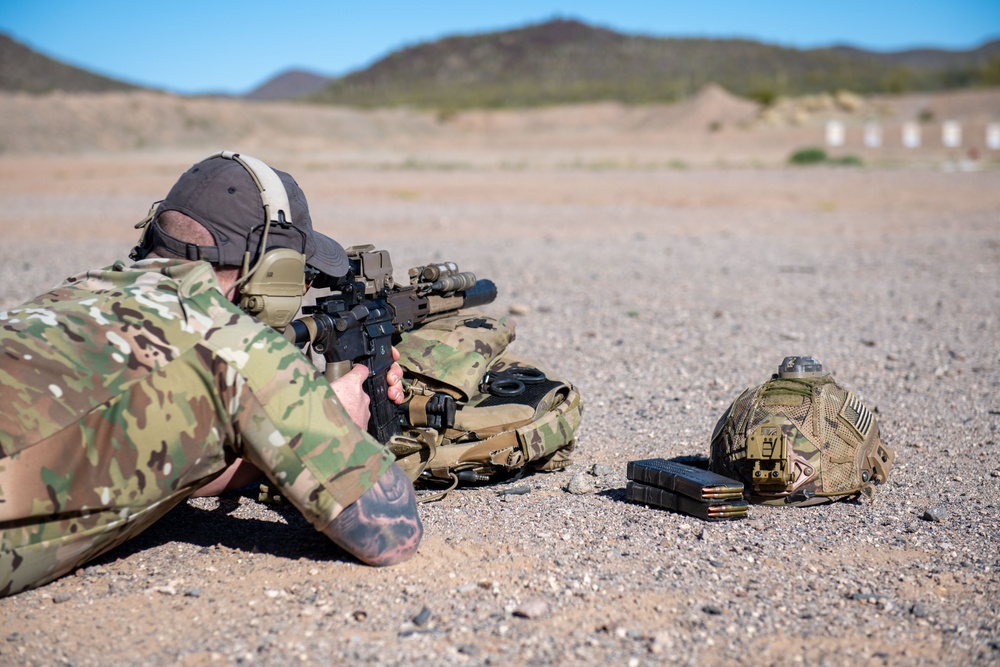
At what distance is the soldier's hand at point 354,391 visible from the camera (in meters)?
3.62

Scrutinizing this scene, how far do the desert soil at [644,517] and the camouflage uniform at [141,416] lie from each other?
0.35 meters

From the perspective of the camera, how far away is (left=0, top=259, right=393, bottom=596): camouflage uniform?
8.91 ft

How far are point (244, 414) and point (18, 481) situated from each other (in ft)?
2.08

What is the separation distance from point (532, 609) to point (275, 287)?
4.40ft

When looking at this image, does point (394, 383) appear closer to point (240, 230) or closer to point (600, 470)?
point (240, 230)

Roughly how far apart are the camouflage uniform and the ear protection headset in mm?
191

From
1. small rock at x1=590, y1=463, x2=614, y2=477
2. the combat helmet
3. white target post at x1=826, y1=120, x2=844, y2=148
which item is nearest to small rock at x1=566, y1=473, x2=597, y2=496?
small rock at x1=590, y1=463, x2=614, y2=477

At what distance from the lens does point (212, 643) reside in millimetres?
2791

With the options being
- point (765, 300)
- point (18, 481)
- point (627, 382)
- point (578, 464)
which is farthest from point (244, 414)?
point (765, 300)

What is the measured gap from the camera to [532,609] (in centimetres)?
297

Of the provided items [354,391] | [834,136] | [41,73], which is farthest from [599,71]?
[354,391]

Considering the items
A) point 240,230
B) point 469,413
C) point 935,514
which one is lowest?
point 935,514

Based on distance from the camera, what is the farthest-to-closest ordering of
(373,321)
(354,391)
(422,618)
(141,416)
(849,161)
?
(849,161)
(373,321)
(354,391)
(422,618)
(141,416)

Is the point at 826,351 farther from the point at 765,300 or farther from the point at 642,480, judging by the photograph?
the point at 642,480
